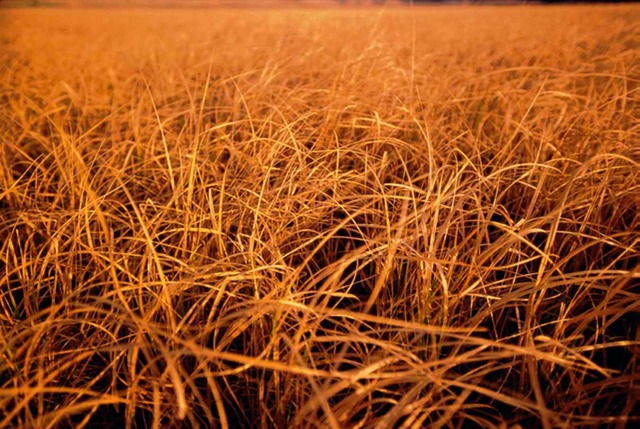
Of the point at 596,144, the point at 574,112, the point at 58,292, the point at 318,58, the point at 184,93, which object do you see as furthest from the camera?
the point at 318,58

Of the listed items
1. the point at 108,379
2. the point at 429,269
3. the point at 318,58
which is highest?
the point at 318,58

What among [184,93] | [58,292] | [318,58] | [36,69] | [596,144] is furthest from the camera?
[318,58]

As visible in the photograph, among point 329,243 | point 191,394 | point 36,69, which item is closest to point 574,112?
point 329,243

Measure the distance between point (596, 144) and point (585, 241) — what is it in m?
0.36

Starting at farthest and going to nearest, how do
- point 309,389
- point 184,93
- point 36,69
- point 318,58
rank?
point 318,58 < point 36,69 < point 184,93 < point 309,389

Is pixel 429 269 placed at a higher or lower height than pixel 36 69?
lower

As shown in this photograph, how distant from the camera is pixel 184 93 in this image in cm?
149

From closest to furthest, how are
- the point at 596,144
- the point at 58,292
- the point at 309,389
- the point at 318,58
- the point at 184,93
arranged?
the point at 309,389 → the point at 58,292 → the point at 596,144 → the point at 184,93 → the point at 318,58

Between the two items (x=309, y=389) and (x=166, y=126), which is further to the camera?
(x=166, y=126)

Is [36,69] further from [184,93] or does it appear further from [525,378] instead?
A: [525,378]

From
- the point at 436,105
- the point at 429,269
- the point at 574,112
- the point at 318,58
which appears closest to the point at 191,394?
the point at 429,269

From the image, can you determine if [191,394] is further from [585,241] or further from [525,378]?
[585,241]

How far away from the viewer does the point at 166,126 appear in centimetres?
112

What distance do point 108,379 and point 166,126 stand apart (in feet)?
2.44
